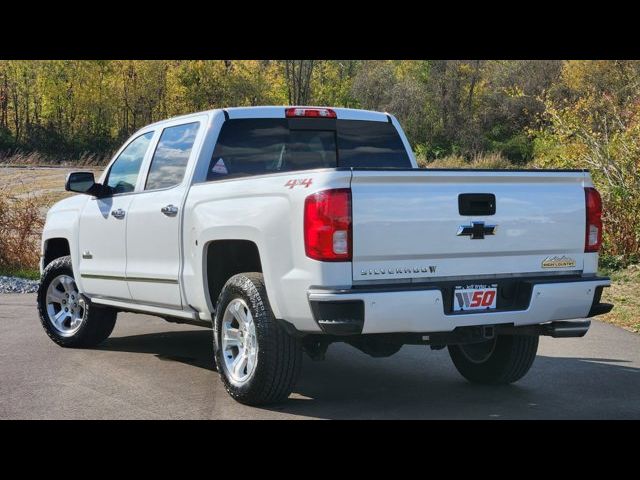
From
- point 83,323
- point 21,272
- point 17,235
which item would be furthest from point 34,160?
point 83,323

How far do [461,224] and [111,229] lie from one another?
3.52 metres

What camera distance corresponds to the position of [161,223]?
6988 mm

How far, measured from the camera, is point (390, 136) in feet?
25.6

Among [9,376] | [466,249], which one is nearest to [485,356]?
[466,249]

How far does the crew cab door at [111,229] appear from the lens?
7.67 meters

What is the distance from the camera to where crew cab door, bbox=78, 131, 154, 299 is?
767 centimetres

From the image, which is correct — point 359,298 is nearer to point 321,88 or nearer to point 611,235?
point 611,235

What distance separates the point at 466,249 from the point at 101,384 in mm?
3058

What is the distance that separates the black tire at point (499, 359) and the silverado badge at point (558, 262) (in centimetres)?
88

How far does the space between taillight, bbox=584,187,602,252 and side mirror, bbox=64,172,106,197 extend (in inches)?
168

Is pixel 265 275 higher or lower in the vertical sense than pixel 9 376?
higher

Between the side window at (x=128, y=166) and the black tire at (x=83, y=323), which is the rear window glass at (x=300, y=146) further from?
the black tire at (x=83, y=323)

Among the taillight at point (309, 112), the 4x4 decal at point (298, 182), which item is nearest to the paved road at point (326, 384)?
the 4x4 decal at point (298, 182)

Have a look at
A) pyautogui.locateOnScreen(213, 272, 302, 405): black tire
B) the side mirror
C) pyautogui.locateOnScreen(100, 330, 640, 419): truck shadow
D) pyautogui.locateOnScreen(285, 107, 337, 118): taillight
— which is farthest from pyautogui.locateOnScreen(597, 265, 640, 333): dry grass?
the side mirror
